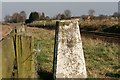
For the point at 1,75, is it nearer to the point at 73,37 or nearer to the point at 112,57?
the point at 73,37

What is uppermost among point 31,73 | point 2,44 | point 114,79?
point 2,44

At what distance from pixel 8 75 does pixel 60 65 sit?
17.2 feet

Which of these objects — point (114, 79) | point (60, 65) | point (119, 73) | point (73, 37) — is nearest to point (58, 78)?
point (60, 65)

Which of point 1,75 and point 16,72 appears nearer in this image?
point 1,75

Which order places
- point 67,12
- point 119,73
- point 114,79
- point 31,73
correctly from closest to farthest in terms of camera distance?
point 31,73, point 114,79, point 119,73, point 67,12

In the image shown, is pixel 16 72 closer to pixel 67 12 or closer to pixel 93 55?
pixel 93 55

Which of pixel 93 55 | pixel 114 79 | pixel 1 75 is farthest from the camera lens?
pixel 93 55

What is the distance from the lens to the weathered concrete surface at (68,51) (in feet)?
23.3

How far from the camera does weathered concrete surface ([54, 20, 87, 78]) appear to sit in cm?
709

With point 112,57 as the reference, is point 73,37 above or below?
above

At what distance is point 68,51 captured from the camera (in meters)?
7.14

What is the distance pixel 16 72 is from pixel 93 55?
9.31m

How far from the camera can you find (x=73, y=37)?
23.6ft

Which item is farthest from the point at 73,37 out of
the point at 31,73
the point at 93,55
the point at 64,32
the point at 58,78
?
the point at 31,73
